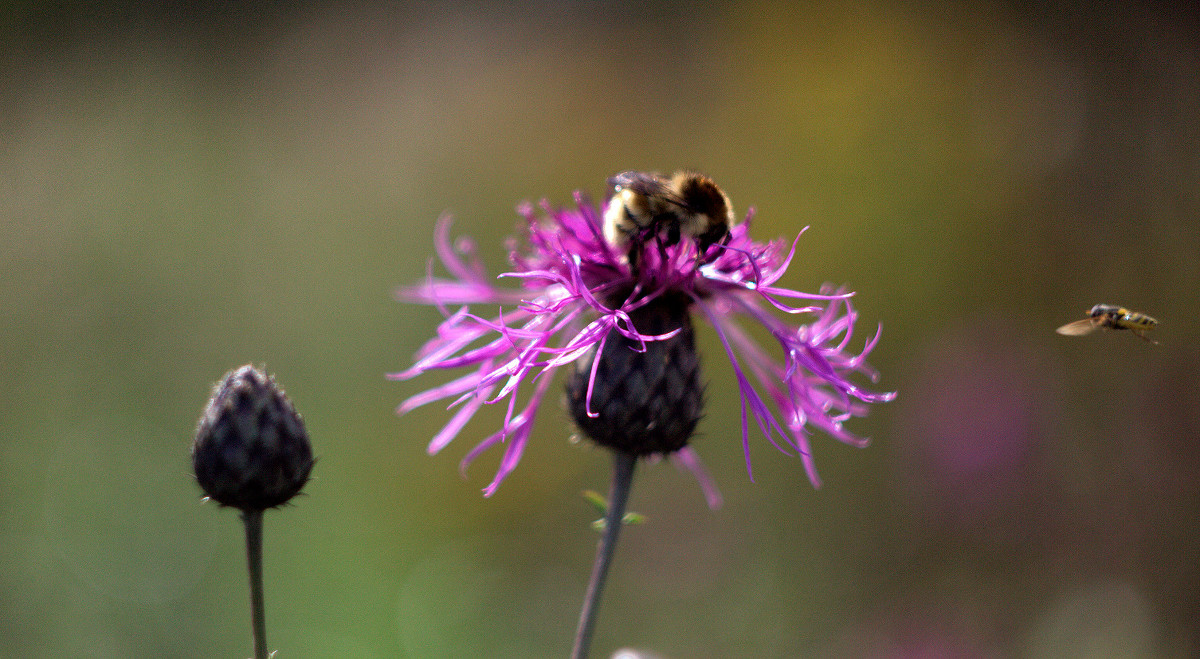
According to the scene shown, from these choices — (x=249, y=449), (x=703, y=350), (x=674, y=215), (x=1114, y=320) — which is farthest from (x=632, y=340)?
(x=703, y=350)

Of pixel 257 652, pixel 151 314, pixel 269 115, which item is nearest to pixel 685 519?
pixel 257 652

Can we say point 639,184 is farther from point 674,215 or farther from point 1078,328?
point 1078,328

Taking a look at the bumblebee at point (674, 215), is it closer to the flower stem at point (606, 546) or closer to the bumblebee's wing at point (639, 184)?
the bumblebee's wing at point (639, 184)

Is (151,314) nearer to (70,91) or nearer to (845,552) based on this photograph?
(70,91)

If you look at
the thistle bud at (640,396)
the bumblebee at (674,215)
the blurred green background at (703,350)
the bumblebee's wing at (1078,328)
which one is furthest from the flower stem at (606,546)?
the blurred green background at (703,350)

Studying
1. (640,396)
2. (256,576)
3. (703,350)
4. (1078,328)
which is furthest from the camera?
(703,350)

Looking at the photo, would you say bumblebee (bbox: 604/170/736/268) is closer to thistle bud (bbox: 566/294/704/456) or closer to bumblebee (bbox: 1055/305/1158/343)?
thistle bud (bbox: 566/294/704/456)
